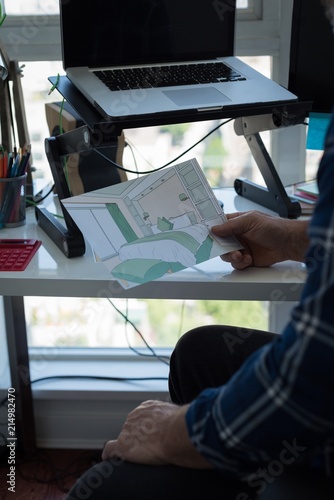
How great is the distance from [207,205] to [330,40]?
50 cm

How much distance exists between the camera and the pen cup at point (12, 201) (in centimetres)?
152

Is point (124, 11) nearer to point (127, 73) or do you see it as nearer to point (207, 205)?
point (127, 73)

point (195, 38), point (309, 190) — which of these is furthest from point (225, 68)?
point (309, 190)

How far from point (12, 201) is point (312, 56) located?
28.6 inches

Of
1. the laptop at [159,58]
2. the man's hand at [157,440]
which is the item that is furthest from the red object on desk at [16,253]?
the man's hand at [157,440]

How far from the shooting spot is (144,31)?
5.12 feet

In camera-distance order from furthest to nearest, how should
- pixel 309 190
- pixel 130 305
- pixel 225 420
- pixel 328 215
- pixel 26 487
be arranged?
pixel 130 305
pixel 26 487
pixel 309 190
pixel 225 420
pixel 328 215

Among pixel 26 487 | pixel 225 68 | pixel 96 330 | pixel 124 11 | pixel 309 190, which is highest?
pixel 124 11

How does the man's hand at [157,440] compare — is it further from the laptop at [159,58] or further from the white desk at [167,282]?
the laptop at [159,58]

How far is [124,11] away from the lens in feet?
5.05

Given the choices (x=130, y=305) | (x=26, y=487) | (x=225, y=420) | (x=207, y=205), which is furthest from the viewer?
(x=130, y=305)

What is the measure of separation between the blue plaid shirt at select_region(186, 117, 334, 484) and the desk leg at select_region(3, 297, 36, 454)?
1032 millimetres

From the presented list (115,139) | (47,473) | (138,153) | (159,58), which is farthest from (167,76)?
(47,473)

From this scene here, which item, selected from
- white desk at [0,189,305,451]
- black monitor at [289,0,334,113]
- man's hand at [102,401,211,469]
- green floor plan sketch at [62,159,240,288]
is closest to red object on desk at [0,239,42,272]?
white desk at [0,189,305,451]
